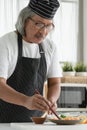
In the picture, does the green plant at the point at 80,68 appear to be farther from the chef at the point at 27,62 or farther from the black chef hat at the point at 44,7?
the black chef hat at the point at 44,7

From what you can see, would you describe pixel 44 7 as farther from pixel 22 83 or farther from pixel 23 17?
pixel 22 83

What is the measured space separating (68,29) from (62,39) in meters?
0.15

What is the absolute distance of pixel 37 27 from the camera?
216cm

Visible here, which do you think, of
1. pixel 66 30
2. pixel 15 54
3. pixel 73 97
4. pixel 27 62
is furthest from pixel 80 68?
pixel 15 54

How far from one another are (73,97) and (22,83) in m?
2.04

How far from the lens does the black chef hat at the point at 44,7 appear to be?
7.02 feet

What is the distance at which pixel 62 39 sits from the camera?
4805 mm

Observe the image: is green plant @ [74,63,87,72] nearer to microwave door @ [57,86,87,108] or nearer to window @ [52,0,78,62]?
microwave door @ [57,86,87,108]

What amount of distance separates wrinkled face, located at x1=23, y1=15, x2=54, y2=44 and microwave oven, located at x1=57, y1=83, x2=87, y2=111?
202 cm

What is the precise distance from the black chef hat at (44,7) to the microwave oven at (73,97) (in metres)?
2.09

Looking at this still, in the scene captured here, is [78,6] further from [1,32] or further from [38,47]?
[38,47]

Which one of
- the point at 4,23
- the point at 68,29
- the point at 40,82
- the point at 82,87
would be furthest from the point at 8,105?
the point at 68,29

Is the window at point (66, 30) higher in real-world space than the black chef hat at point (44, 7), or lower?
lower

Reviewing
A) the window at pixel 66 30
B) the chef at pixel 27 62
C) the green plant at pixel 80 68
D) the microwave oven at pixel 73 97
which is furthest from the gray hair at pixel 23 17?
the window at pixel 66 30
